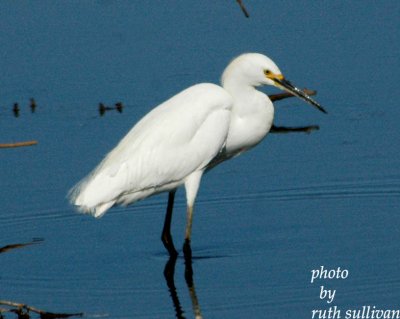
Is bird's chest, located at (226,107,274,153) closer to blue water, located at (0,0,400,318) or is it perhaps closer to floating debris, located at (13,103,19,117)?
blue water, located at (0,0,400,318)

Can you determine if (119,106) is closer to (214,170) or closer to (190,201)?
(214,170)

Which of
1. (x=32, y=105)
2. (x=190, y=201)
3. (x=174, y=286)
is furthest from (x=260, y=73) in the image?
(x=32, y=105)

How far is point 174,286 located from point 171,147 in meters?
1.05

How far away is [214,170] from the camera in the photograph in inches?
429

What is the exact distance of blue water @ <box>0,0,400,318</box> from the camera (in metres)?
8.49

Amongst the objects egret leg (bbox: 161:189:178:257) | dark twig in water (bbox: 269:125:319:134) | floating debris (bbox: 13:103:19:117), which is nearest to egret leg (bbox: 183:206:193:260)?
egret leg (bbox: 161:189:178:257)

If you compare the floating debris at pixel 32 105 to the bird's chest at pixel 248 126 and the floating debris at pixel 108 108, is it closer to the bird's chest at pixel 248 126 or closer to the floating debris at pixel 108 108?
the floating debris at pixel 108 108

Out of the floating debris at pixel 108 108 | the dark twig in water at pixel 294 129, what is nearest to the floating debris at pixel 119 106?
the floating debris at pixel 108 108

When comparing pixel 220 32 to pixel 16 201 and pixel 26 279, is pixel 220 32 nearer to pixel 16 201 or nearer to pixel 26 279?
pixel 16 201

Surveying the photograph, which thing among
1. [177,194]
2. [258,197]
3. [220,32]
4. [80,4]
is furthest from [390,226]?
[80,4]

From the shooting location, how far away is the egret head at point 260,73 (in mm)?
9156

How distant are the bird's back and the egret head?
19 centimetres

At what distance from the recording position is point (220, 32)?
44.1 ft

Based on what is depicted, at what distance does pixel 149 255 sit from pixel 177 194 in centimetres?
133
